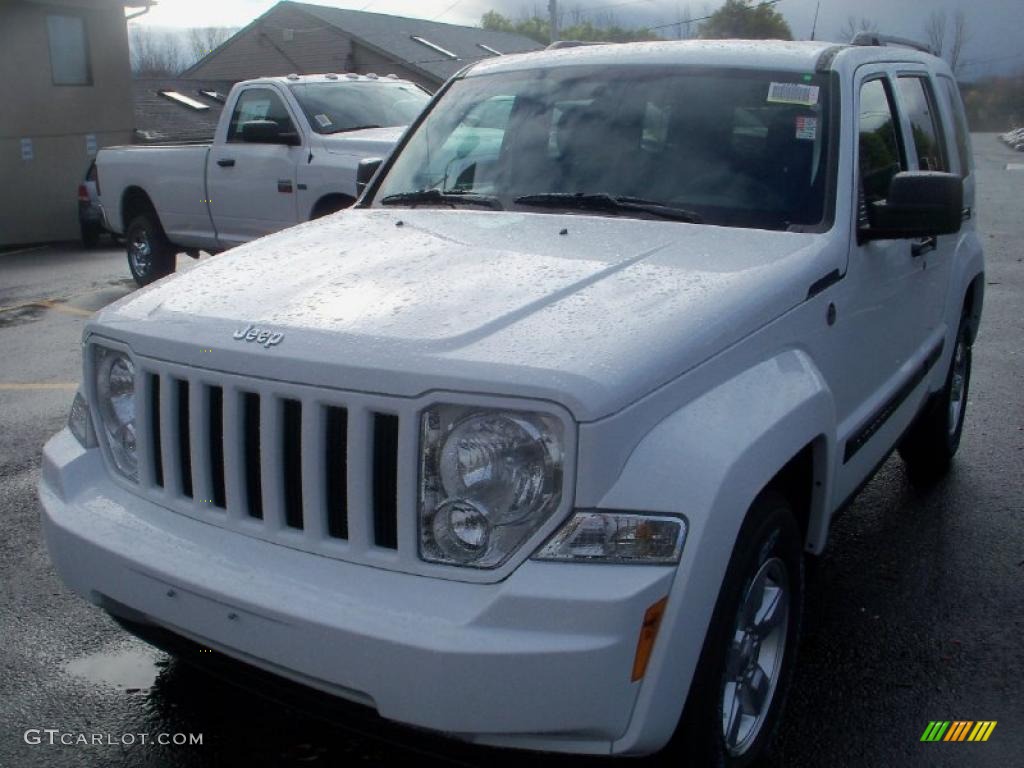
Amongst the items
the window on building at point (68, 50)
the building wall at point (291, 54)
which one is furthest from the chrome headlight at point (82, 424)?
the building wall at point (291, 54)

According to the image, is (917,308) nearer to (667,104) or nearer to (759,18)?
(667,104)

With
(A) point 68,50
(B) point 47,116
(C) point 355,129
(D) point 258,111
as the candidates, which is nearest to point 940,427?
(C) point 355,129

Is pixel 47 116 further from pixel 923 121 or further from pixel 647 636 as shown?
pixel 647 636

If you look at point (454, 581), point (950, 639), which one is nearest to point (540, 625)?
point (454, 581)

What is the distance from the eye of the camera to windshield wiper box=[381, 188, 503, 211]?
155 inches

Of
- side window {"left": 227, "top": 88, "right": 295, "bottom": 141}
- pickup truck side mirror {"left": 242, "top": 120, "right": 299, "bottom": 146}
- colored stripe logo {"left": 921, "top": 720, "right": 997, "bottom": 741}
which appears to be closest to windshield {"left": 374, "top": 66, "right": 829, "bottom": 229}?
colored stripe logo {"left": 921, "top": 720, "right": 997, "bottom": 741}

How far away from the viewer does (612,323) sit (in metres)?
2.61

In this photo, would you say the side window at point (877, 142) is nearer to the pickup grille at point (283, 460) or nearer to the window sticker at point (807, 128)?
the window sticker at point (807, 128)

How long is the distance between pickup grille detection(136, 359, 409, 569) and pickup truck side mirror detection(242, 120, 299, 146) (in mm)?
7297

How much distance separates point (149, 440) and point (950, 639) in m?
2.72

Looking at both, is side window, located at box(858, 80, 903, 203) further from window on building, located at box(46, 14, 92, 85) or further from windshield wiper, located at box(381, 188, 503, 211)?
window on building, located at box(46, 14, 92, 85)

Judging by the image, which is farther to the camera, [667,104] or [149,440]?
[667,104]

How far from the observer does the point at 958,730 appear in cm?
329

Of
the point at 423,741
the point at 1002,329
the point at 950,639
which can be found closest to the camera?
the point at 423,741
